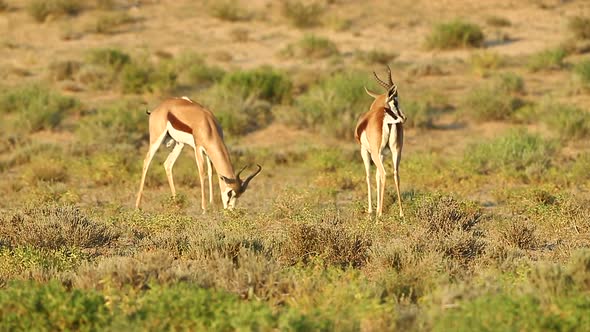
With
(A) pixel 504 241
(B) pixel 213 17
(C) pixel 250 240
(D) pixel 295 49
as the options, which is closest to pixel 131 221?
(C) pixel 250 240

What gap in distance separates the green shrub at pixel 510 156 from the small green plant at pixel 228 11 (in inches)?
639

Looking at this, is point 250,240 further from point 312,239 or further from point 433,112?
point 433,112

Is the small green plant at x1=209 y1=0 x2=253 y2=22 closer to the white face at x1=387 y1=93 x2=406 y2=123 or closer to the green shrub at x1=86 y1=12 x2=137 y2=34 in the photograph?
the green shrub at x1=86 y1=12 x2=137 y2=34

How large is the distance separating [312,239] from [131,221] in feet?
8.94

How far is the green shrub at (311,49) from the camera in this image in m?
26.1

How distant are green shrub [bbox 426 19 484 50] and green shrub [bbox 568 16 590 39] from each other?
8.84 feet

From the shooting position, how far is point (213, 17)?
31078mm

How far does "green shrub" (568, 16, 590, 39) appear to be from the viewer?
26562 mm

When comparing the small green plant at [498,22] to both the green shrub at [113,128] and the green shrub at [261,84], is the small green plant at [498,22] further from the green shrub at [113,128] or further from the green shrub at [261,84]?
the green shrub at [113,128]

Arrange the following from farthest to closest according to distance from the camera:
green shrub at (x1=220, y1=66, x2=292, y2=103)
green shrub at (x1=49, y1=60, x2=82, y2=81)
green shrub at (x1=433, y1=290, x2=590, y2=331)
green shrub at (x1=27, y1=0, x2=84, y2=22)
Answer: green shrub at (x1=27, y1=0, x2=84, y2=22), green shrub at (x1=49, y1=60, x2=82, y2=81), green shrub at (x1=220, y1=66, x2=292, y2=103), green shrub at (x1=433, y1=290, x2=590, y2=331)

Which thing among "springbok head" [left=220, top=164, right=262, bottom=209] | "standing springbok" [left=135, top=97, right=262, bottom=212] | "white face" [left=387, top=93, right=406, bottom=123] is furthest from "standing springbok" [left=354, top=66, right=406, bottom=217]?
"standing springbok" [left=135, top=97, right=262, bottom=212]

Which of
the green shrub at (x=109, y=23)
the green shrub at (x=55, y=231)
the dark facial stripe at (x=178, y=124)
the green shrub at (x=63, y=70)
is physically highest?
the dark facial stripe at (x=178, y=124)

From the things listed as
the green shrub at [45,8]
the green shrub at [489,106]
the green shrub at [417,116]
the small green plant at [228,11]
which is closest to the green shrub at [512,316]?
the green shrub at [417,116]

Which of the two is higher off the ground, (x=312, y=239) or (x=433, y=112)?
(x=312, y=239)
